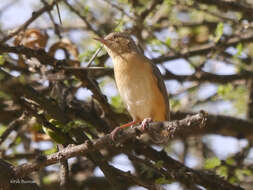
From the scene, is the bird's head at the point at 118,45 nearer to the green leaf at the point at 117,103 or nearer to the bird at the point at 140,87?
the bird at the point at 140,87

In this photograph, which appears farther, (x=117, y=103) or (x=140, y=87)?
(x=117, y=103)

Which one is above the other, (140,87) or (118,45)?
(118,45)

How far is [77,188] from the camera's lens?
7297 mm

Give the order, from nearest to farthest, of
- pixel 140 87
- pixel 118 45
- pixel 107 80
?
1. pixel 140 87
2. pixel 118 45
3. pixel 107 80

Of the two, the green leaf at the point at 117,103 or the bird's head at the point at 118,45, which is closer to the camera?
the bird's head at the point at 118,45

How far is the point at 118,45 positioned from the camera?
589 centimetres

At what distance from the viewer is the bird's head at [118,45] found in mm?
5855

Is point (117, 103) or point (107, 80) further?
point (107, 80)

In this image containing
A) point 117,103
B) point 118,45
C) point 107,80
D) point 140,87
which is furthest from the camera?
point 107,80

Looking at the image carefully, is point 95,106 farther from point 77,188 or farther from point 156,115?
point 77,188

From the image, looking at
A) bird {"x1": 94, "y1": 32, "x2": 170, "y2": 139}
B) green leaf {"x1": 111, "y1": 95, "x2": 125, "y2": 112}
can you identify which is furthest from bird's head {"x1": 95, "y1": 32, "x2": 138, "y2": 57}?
green leaf {"x1": 111, "y1": 95, "x2": 125, "y2": 112}

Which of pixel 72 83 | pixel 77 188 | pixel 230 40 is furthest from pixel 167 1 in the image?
pixel 77 188

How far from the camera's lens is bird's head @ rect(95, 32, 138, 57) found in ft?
19.2

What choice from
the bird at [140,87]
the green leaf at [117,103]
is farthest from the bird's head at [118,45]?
the green leaf at [117,103]
